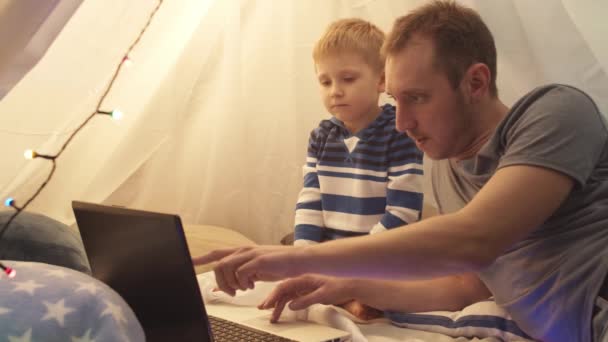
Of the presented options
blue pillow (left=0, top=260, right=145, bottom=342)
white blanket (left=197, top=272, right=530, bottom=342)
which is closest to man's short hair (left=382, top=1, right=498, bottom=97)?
white blanket (left=197, top=272, right=530, bottom=342)

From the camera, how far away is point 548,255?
117cm

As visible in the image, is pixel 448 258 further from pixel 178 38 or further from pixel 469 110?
pixel 178 38

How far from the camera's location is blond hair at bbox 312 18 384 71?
1853 mm

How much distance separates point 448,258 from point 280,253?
0.76ft

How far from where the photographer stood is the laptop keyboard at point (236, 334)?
46.5 inches

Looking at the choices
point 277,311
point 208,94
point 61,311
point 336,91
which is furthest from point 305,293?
point 208,94

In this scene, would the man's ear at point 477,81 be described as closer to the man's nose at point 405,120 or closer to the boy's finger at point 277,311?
the man's nose at point 405,120

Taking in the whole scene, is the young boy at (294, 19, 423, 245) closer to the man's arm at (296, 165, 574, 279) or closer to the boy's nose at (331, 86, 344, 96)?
the boy's nose at (331, 86, 344, 96)

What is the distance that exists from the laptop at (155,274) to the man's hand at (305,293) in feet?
0.23

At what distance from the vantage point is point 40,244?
1.32 meters

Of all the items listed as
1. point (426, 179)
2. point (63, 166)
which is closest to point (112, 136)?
point (63, 166)

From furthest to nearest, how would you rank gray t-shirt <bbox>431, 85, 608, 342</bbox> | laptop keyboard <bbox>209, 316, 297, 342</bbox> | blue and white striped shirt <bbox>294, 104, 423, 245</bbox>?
blue and white striped shirt <bbox>294, 104, 423, 245</bbox>
laptop keyboard <bbox>209, 316, 297, 342</bbox>
gray t-shirt <bbox>431, 85, 608, 342</bbox>

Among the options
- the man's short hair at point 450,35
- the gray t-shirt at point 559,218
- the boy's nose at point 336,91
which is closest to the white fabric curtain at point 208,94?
the boy's nose at point 336,91

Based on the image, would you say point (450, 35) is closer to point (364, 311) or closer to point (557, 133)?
point (557, 133)
